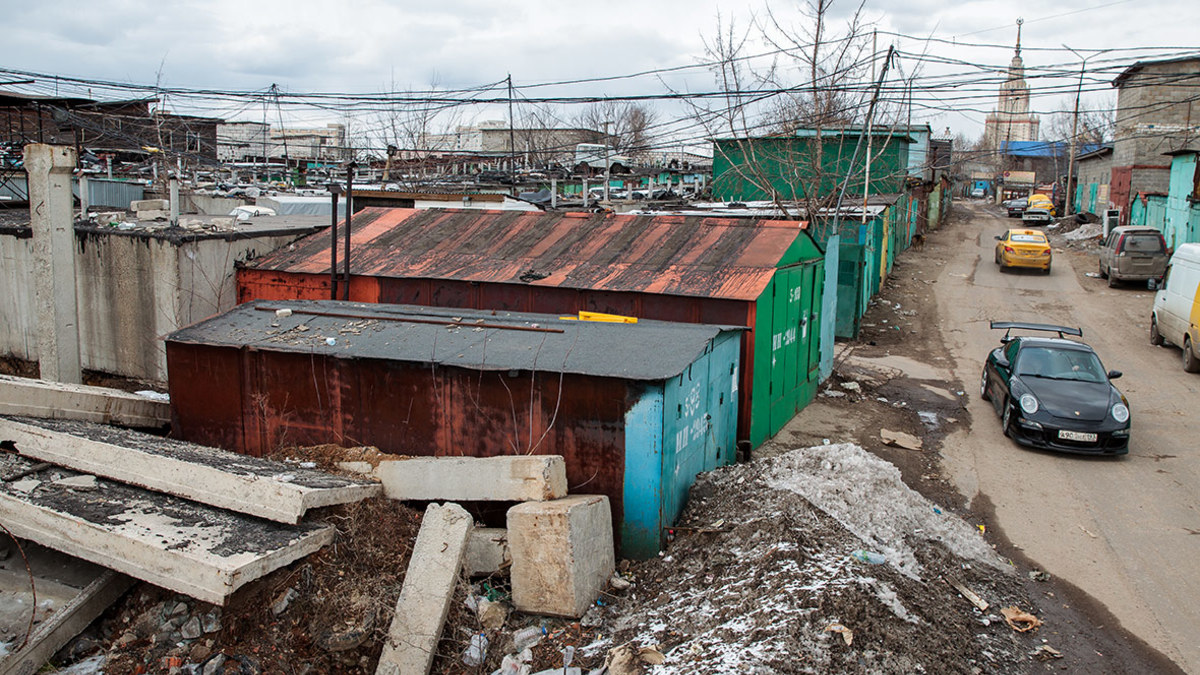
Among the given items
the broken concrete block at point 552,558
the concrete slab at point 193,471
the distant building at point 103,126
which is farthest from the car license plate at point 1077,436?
the distant building at point 103,126

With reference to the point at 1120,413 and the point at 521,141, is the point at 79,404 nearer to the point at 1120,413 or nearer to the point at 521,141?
the point at 1120,413

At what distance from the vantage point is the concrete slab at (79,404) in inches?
326

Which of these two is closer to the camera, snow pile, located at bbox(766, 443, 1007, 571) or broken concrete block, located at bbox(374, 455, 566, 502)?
broken concrete block, located at bbox(374, 455, 566, 502)

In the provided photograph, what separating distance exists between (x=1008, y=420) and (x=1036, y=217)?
3749 centimetres

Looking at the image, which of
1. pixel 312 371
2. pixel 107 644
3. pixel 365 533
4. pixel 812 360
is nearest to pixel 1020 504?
pixel 812 360

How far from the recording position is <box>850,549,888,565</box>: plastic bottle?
6.28 metres

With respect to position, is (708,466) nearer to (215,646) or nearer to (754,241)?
(754,241)

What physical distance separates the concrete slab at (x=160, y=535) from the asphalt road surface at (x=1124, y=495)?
6476mm

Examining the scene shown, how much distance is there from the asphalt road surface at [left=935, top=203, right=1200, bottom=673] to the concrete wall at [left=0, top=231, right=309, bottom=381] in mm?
10820

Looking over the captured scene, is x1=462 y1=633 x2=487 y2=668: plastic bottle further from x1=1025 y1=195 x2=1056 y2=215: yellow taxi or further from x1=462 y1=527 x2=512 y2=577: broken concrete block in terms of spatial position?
x1=1025 y1=195 x2=1056 y2=215: yellow taxi

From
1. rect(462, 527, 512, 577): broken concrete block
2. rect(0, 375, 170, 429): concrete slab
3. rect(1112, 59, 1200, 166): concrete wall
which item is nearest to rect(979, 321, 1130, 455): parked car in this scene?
rect(462, 527, 512, 577): broken concrete block

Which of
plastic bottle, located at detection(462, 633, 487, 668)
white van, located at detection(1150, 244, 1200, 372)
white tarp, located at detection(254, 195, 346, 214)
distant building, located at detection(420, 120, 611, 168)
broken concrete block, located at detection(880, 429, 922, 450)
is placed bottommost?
plastic bottle, located at detection(462, 633, 487, 668)

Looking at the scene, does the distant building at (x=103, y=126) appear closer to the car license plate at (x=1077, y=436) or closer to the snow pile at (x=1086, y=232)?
the car license plate at (x=1077, y=436)

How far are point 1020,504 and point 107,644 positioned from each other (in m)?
8.72
